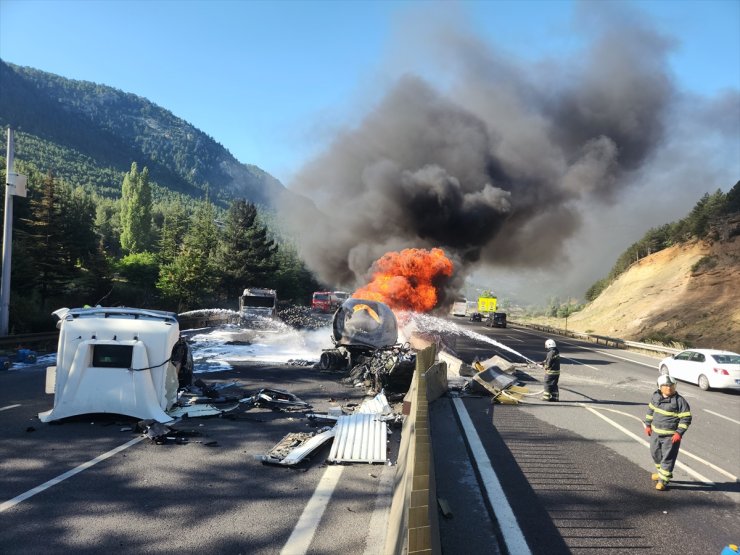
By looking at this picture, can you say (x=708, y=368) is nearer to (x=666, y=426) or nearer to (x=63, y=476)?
(x=666, y=426)

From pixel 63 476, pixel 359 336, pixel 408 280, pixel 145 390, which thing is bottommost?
pixel 63 476

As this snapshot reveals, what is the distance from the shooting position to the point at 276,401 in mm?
9227

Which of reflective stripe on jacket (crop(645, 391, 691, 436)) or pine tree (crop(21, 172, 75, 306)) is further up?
pine tree (crop(21, 172, 75, 306))

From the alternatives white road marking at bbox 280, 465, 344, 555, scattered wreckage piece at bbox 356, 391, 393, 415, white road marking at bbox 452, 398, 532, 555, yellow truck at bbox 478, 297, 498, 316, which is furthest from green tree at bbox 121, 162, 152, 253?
white road marking at bbox 280, 465, 344, 555

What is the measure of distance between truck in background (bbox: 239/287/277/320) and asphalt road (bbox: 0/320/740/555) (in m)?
A: 18.9

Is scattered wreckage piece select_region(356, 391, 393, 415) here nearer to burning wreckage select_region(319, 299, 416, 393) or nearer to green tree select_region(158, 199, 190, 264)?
burning wreckage select_region(319, 299, 416, 393)

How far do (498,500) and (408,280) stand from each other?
2327 cm

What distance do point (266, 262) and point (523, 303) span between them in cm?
10470

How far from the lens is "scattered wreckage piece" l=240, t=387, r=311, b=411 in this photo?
9133mm

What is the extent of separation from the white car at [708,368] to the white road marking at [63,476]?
53.5 ft

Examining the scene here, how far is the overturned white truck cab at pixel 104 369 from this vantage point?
7250 millimetres

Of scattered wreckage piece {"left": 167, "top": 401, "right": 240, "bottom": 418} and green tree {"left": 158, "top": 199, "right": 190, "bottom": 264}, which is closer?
scattered wreckage piece {"left": 167, "top": 401, "right": 240, "bottom": 418}

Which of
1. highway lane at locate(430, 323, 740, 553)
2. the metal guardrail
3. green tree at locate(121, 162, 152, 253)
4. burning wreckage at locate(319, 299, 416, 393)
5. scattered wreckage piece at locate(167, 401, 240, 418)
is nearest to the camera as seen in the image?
highway lane at locate(430, 323, 740, 553)

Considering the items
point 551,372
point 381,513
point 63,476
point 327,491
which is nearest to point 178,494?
point 63,476
